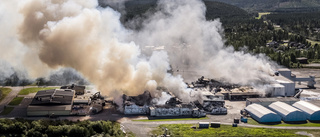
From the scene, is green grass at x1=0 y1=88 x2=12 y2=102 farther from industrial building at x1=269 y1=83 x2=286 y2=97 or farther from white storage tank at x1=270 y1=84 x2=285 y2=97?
white storage tank at x1=270 y1=84 x2=285 y2=97

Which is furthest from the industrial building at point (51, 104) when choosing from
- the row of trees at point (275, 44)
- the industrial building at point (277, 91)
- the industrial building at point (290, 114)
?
the row of trees at point (275, 44)

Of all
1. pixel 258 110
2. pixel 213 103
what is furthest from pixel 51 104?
pixel 258 110

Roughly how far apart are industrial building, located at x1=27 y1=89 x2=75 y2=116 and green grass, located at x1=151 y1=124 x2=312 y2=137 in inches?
632

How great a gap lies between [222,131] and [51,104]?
89.7 feet

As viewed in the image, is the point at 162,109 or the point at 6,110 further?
the point at 6,110

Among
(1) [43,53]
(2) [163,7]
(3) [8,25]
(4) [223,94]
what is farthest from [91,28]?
(2) [163,7]

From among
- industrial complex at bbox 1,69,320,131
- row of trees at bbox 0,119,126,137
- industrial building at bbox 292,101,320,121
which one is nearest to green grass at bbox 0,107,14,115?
industrial complex at bbox 1,69,320,131

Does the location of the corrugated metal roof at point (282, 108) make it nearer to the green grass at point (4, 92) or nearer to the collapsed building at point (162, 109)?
the collapsed building at point (162, 109)

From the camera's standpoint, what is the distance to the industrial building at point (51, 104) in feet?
170

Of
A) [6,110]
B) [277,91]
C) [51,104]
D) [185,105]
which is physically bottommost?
[6,110]

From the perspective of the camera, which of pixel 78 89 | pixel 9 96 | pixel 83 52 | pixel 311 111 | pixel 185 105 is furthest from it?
pixel 78 89

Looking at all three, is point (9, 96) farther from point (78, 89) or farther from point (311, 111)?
point (311, 111)

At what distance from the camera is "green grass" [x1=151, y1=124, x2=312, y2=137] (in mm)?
45688

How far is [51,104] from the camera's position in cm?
5403
